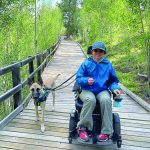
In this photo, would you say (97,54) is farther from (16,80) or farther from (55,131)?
(16,80)

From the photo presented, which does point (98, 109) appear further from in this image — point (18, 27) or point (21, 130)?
point (18, 27)

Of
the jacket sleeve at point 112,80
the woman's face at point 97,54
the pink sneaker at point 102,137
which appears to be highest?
the woman's face at point 97,54

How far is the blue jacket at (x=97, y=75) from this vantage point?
5074mm

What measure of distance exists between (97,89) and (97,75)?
227mm

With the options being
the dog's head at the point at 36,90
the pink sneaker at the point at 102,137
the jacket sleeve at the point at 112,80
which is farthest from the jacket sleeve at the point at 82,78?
the dog's head at the point at 36,90

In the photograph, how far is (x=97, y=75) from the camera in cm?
514

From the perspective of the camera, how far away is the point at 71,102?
27.6 feet

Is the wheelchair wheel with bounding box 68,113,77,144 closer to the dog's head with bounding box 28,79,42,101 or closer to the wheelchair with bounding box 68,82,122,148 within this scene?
the wheelchair with bounding box 68,82,122,148

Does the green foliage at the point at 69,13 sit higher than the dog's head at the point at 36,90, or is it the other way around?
the green foliage at the point at 69,13

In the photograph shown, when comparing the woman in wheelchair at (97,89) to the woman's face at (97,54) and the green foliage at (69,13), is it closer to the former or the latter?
the woman's face at (97,54)

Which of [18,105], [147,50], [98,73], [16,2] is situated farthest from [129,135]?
[16,2]

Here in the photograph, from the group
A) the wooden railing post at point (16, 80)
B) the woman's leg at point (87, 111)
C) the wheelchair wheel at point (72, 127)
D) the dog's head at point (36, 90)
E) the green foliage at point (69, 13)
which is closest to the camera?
the woman's leg at point (87, 111)

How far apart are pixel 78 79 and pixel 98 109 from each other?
0.55 meters

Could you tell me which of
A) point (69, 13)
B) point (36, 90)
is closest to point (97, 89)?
point (36, 90)
